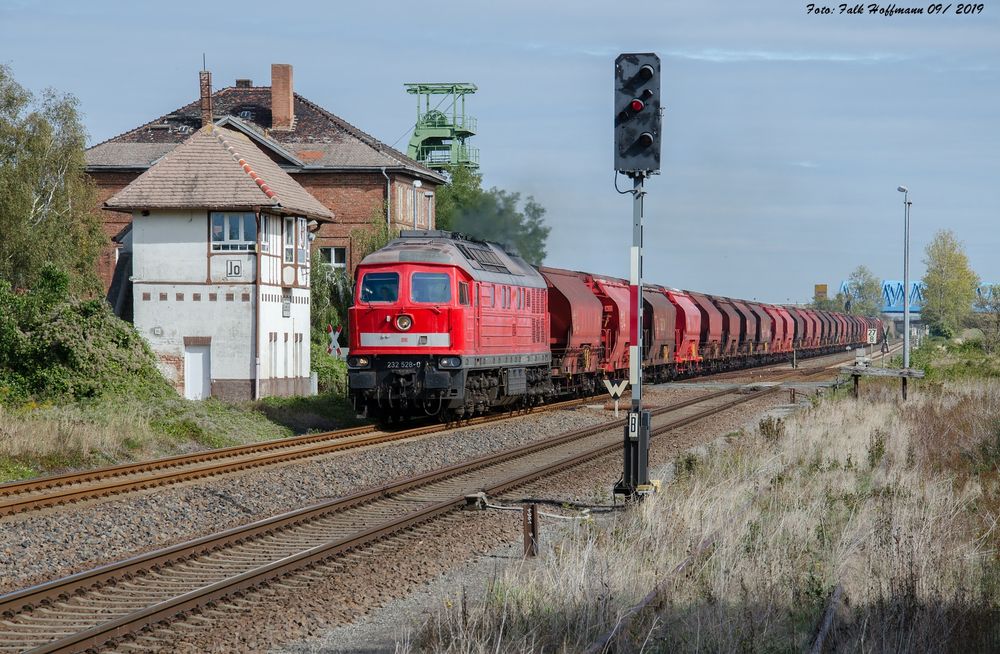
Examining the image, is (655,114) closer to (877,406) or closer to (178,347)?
(877,406)

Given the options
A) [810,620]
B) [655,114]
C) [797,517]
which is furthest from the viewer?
[655,114]

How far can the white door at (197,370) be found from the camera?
32.7 m

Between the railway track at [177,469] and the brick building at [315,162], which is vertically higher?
the brick building at [315,162]

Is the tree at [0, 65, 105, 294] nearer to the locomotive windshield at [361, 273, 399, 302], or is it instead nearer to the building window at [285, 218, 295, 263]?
the building window at [285, 218, 295, 263]

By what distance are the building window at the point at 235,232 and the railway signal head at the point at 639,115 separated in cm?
2145

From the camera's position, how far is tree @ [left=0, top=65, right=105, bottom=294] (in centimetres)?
4191

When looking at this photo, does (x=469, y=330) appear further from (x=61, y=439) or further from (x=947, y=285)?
(x=947, y=285)

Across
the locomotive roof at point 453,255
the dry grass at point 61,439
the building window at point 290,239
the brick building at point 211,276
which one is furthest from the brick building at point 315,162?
the dry grass at point 61,439

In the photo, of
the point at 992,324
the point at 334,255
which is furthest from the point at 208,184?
the point at 992,324

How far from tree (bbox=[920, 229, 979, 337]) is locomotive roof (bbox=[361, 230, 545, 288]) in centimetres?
7331

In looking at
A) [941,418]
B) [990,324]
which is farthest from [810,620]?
[990,324]

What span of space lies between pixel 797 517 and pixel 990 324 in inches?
1750

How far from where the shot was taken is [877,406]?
2667 centimetres

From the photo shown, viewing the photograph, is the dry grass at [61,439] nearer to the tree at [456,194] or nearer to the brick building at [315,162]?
the brick building at [315,162]
